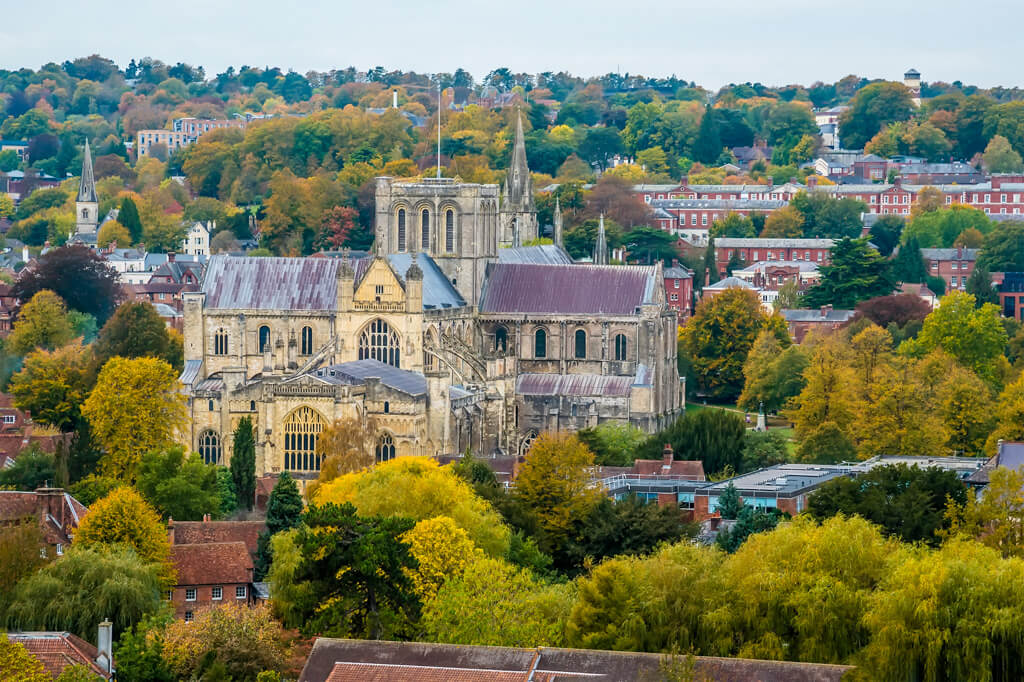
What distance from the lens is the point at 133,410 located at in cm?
8881

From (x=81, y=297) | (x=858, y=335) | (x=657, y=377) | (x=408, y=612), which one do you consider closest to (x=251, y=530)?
(x=408, y=612)

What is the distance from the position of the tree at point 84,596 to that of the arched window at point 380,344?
34384mm

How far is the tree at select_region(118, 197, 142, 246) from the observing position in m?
178

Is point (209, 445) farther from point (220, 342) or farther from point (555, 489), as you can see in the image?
point (555, 489)

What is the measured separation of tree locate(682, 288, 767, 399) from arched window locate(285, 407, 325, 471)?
35.1m

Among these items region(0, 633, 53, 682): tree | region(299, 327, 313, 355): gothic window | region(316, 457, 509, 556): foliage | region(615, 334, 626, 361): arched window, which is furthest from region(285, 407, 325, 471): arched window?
region(0, 633, 53, 682): tree

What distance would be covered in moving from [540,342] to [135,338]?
18.3 meters

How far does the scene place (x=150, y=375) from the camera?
89.9 m

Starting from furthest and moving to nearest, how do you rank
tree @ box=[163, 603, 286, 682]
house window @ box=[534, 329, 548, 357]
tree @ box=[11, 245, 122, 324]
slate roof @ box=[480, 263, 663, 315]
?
tree @ box=[11, 245, 122, 324] < house window @ box=[534, 329, 548, 357] < slate roof @ box=[480, 263, 663, 315] < tree @ box=[163, 603, 286, 682]

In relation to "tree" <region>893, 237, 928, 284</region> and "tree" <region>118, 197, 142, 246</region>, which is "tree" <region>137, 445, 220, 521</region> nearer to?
"tree" <region>893, 237, 928, 284</region>

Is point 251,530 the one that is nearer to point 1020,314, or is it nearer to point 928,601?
point 928,601

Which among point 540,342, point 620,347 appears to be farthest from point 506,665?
point 540,342

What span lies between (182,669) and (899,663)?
603 inches

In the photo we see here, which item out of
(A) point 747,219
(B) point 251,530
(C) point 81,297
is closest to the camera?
(B) point 251,530
